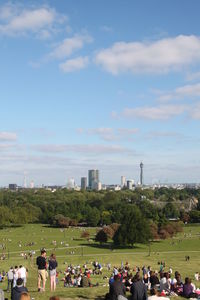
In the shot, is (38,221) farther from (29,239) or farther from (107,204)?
(29,239)

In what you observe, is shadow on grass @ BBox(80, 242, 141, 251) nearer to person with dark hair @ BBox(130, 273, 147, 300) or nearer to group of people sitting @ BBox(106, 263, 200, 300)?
group of people sitting @ BBox(106, 263, 200, 300)

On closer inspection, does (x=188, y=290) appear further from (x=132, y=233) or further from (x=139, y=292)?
(x=132, y=233)

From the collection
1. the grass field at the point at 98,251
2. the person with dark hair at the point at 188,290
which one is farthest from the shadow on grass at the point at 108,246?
the person with dark hair at the point at 188,290

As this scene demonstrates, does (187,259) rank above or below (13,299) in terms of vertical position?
below

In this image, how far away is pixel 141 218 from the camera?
243 feet

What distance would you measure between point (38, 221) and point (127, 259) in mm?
74194

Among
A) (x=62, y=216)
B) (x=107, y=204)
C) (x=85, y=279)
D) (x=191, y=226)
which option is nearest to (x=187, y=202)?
(x=107, y=204)

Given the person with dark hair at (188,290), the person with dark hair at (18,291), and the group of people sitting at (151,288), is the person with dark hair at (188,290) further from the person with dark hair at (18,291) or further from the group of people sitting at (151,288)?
the person with dark hair at (18,291)

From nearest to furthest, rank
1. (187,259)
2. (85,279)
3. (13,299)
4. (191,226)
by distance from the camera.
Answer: (13,299)
(85,279)
(187,259)
(191,226)

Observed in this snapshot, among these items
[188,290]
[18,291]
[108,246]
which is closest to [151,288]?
[188,290]

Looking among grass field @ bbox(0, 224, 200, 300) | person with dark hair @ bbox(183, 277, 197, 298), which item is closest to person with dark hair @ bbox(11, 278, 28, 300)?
person with dark hair @ bbox(183, 277, 197, 298)

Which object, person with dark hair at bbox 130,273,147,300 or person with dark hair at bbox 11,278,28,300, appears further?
person with dark hair at bbox 130,273,147,300

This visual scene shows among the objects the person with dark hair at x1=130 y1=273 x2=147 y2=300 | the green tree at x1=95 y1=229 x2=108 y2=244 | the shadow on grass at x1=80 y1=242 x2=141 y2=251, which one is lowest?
the shadow on grass at x1=80 y1=242 x2=141 y2=251

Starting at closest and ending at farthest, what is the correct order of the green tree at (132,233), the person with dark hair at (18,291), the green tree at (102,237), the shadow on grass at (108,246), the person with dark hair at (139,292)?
1. the person with dark hair at (18,291)
2. the person with dark hair at (139,292)
3. the shadow on grass at (108,246)
4. the green tree at (132,233)
5. the green tree at (102,237)
